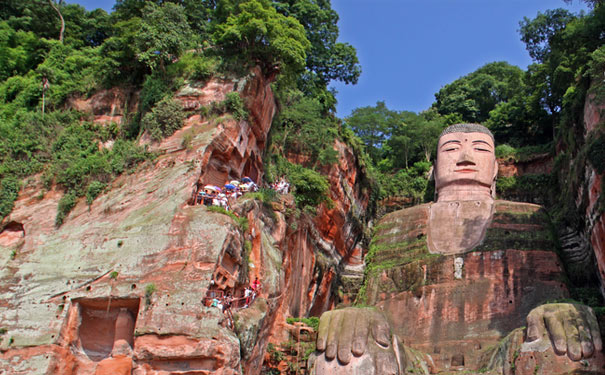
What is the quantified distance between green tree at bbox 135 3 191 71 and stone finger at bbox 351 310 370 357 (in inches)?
366

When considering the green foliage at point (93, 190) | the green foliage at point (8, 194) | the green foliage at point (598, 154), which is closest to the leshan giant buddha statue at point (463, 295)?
the green foliage at point (598, 154)

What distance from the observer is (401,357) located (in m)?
14.1

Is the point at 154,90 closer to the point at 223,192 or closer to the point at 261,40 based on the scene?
the point at 261,40

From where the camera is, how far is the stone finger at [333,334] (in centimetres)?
1369

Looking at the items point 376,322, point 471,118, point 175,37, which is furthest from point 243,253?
point 471,118

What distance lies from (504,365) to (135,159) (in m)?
10.1

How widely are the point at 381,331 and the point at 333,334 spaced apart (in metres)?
1.04

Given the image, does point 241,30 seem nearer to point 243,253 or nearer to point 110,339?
point 243,253

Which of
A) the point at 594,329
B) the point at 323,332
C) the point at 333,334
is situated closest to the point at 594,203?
the point at 594,329

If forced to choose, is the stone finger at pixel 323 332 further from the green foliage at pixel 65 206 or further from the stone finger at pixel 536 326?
the green foliage at pixel 65 206

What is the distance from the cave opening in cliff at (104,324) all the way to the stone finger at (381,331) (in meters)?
5.04

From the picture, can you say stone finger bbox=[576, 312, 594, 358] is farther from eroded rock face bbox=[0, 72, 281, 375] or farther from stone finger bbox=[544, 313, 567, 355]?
eroded rock face bbox=[0, 72, 281, 375]

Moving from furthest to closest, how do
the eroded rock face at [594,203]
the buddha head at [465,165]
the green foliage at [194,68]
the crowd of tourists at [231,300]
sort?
the buddha head at [465,165] < the green foliage at [194,68] < the eroded rock face at [594,203] < the crowd of tourists at [231,300]

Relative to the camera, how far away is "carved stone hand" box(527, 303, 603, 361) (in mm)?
13117
